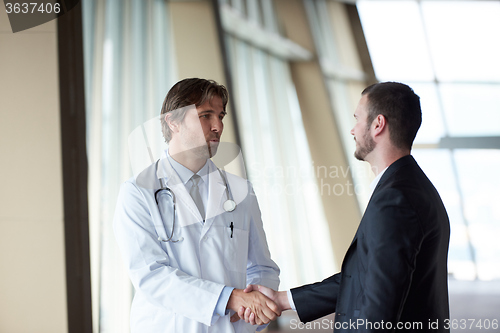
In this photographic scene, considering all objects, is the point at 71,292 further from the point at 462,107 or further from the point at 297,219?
the point at 462,107

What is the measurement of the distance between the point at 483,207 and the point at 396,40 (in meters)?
1.73

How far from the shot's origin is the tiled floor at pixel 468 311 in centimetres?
307

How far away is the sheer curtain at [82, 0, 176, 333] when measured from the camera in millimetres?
2500

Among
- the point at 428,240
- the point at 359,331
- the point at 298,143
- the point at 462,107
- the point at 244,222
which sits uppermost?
the point at 462,107

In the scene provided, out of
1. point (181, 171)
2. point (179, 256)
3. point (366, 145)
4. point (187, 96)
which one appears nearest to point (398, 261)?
point (366, 145)

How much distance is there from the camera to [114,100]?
2723 millimetres

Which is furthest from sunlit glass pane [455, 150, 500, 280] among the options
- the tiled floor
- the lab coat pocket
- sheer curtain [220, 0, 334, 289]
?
the lab coat pocket

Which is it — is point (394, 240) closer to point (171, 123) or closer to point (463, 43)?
point (171, 123)

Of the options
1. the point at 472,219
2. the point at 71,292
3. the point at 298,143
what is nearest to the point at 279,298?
the point at 71,292

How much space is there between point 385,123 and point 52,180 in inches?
78.6

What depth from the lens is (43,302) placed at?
7.91ft

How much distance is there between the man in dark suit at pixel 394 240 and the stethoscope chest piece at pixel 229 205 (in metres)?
0.50

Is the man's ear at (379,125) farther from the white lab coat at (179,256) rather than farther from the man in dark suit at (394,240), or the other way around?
the white lab coat at (179,256)

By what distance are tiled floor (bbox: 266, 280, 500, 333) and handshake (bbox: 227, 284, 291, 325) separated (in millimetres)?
1545
